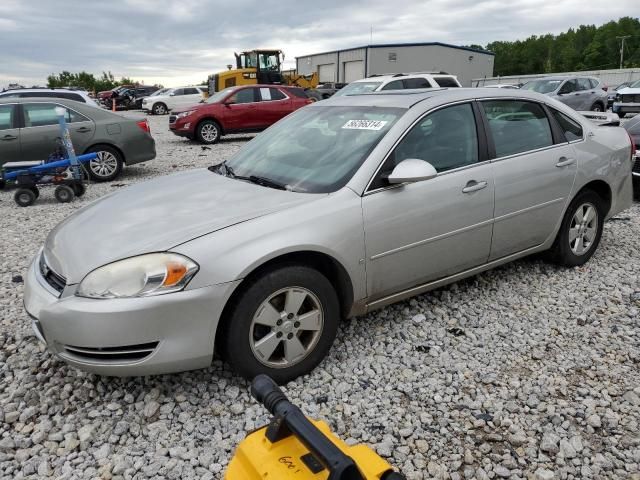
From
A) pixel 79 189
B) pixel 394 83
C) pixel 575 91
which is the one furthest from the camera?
pixel 575 91

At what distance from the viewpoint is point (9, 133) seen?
333 inches

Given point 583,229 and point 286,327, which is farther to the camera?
point 583,229

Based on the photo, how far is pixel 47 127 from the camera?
866 cm

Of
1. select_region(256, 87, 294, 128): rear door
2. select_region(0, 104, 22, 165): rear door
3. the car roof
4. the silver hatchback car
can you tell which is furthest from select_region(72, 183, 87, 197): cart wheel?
select_region(256, 87, 294, 128): rear door

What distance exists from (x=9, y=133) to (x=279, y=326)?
7.93 metres

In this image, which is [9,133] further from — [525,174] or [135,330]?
[525,174]

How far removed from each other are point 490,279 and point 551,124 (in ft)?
4.43

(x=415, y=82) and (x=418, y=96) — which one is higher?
(x=415, y=82)

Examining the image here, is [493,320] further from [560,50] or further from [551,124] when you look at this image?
[560,50]

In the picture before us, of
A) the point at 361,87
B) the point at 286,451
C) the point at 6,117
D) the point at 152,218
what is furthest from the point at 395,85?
the point at 286,451

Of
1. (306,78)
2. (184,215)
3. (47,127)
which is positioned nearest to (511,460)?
(184,215)

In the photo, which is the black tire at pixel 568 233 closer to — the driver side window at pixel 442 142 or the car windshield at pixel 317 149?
the driver side window at pixel 442 142

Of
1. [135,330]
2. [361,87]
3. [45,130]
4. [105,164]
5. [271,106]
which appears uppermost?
[361,87]

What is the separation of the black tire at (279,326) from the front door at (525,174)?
1.51m
